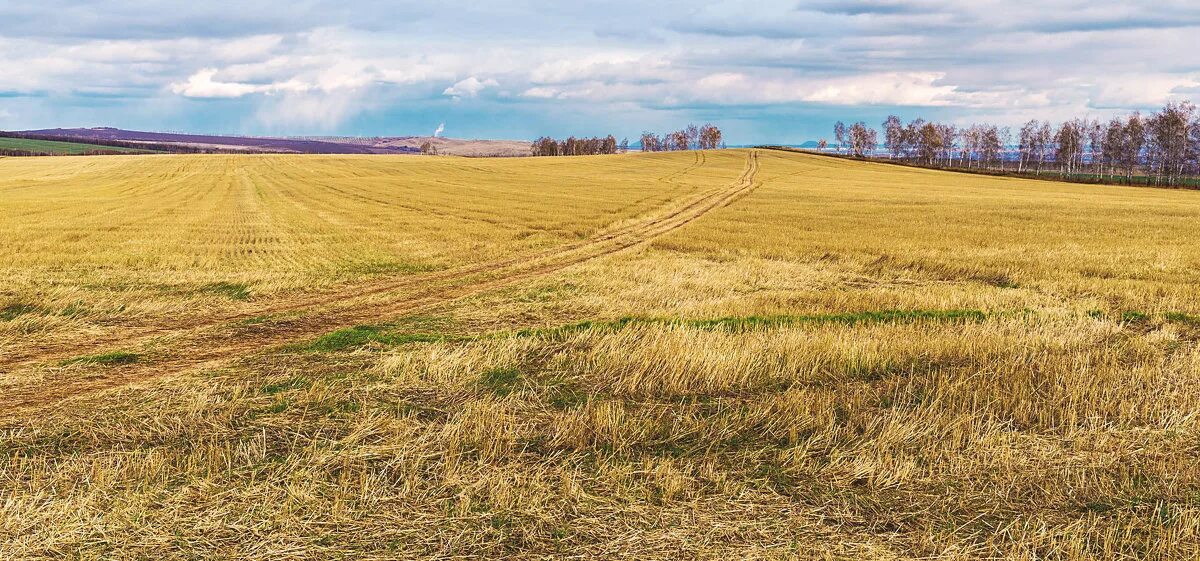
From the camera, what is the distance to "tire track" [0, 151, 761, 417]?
7.88 m

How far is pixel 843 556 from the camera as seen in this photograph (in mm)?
4609

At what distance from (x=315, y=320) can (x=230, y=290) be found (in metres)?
3.94

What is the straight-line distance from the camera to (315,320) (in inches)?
500

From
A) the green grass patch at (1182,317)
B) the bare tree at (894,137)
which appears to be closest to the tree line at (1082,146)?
the bare tree at (894,137)

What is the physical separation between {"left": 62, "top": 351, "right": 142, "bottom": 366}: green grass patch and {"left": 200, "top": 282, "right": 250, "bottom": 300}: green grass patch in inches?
213

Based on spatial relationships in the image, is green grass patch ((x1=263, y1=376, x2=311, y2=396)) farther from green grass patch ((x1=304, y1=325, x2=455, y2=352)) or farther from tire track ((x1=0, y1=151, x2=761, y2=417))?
tire track ((x1=0, y1=151, x2=761, y2=417))

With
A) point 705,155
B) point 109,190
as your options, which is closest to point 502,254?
point 109,190

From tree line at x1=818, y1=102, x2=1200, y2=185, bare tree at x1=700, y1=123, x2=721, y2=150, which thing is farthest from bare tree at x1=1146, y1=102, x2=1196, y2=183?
bare tree at x1=700, y1=123, x2=721, y2=150

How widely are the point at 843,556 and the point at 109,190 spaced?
62439mm

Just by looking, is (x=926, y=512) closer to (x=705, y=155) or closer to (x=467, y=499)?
(x=467, y=499)

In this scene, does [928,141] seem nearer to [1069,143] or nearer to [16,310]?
[1069,143]

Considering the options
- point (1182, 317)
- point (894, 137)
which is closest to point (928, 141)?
point (894, 137)

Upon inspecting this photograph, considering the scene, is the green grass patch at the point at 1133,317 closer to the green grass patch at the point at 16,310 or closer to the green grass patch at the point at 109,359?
the green grass patch at the point at 109,359

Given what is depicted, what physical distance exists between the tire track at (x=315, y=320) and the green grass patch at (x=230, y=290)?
1354 mm
